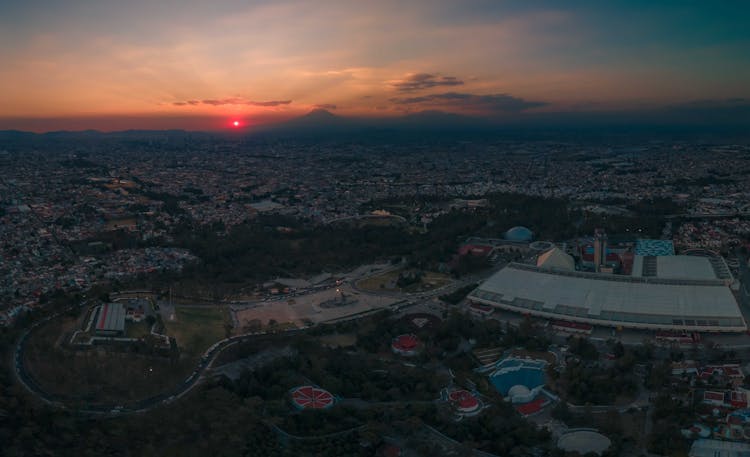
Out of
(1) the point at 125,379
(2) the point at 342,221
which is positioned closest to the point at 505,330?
(1) the point at 125,379

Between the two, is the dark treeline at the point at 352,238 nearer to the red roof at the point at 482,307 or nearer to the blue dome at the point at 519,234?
the blue dome at the point at 519,234

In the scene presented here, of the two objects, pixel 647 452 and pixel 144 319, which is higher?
pixel 144 319

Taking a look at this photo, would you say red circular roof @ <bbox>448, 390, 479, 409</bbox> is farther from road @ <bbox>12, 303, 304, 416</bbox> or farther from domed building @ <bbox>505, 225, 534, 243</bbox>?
domed building @ <bbox>505, 225, 534, 243</bbox>

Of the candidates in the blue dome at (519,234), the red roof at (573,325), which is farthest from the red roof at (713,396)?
the blue dome at (519,234)

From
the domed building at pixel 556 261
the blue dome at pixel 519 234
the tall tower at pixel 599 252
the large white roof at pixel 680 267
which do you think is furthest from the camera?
the blue dome at pixel 519 234

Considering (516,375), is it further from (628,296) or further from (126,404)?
(126,404)

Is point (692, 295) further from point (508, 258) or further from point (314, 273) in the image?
point (314, 273)
